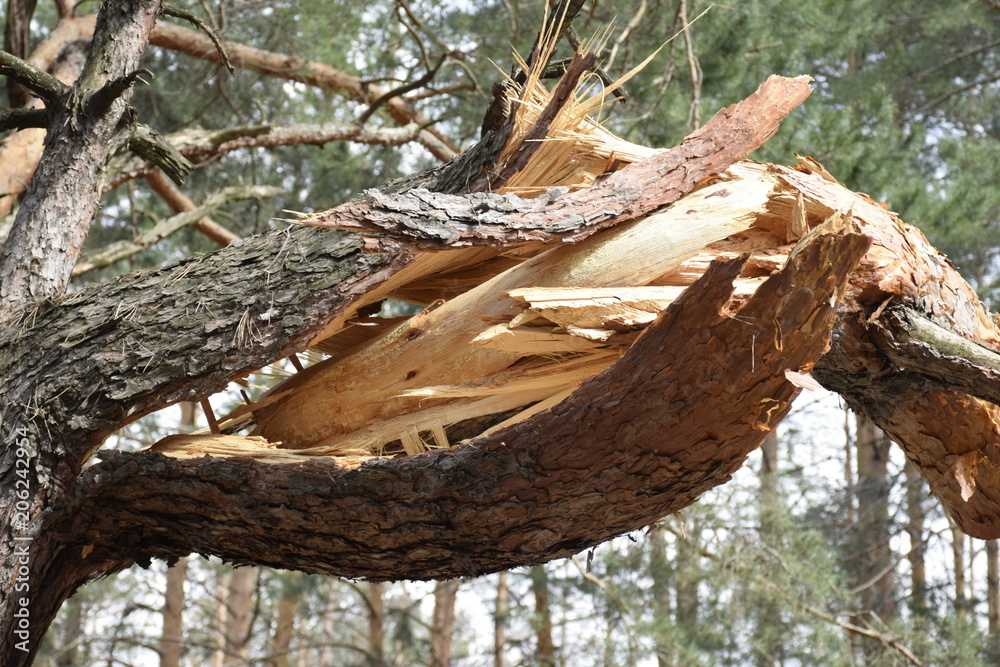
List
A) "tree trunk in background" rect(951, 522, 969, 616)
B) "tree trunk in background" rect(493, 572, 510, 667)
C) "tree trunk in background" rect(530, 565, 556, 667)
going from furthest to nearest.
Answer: "tree trunk in background" rect(951, 522, 969, 616), "tree trunk in background" rect(493, 572, 510, 667), "tree trunk in background" rect(530, 565, 556, 667)

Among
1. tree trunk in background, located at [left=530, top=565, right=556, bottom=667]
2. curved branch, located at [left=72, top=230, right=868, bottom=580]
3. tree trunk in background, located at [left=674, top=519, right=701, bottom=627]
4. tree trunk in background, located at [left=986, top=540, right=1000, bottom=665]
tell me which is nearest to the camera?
curved branch, located at [left=72, top=230, right=868, bottom=580]

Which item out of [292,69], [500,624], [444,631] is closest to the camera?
[292,69]

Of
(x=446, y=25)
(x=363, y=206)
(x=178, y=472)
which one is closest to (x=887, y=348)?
(x=363, y=206)

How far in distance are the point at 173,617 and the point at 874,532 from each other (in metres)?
7.62

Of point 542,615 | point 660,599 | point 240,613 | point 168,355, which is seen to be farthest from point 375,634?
point 168,355

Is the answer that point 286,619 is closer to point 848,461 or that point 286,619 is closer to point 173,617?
point 173,617

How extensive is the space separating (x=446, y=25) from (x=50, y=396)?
5.16 metres

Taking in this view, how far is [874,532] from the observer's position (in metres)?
9.05

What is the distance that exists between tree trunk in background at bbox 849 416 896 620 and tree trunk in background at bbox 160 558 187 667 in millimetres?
6848

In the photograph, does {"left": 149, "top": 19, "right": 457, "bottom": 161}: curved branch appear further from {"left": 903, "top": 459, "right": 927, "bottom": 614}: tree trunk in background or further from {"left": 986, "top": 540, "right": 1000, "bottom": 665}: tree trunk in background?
{"left": 986, "top": 540, "right": 1000, "bottom": 665}: tree trunk in background

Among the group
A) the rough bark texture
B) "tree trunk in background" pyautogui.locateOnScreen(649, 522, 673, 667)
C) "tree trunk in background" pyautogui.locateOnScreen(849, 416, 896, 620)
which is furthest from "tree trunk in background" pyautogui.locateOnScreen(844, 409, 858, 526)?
the rough bark texture

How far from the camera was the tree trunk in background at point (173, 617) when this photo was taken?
700cm

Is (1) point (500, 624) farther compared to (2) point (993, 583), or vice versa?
(1) point (500, 624)

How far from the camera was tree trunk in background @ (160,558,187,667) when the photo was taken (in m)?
7.00
